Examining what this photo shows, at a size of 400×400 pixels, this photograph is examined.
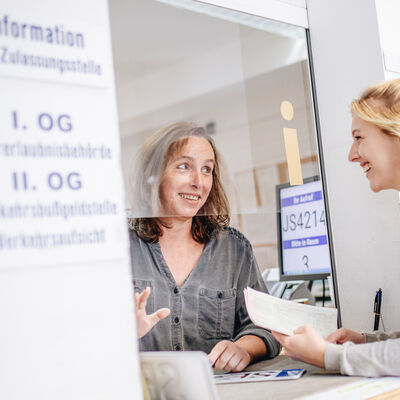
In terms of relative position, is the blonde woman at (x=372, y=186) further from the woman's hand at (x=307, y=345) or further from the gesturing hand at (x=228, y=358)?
the gesturing hand at (x=228, y=358)

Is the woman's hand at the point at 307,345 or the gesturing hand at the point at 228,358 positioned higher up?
the woman's hand at the point at 307,345

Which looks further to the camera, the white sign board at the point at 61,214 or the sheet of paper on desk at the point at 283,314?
the sheet of paper on desk at the point at 283,314

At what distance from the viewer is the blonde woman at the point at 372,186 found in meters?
1.37

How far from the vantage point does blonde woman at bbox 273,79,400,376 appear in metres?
1.37

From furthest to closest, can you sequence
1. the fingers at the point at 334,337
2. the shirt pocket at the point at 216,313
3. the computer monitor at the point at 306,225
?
the computer monitor at the point at 306,225 < the shirt pocket at the point at 216,313 < the fingers at the point at 334,337

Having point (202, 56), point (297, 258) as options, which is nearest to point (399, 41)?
point (202, 56)

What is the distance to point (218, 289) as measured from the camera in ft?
6.13

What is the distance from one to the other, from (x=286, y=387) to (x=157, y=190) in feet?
2.26

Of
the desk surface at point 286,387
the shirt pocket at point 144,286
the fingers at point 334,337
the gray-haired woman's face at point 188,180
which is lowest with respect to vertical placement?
the desk surface at point 286,387

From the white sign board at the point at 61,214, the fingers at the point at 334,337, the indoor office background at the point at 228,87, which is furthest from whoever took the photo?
the indoor office background at the point at 228,87

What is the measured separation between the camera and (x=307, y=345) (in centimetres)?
143

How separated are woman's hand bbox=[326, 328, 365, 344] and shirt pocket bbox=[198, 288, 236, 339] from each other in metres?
→ 0.38

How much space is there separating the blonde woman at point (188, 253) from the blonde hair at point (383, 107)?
50 cm

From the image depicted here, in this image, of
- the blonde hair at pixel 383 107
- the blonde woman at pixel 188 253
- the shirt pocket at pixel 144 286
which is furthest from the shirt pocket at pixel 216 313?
the blonde hair at pixel 383 107
